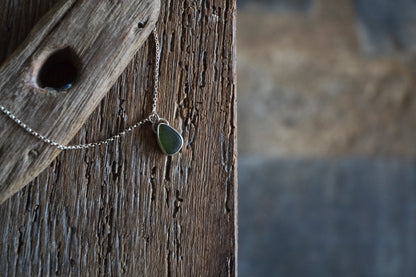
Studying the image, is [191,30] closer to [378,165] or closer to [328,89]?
[328,89]

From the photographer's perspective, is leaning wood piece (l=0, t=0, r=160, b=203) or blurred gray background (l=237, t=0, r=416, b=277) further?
blurred gray background (l=237, t=0, r=416, b=277)

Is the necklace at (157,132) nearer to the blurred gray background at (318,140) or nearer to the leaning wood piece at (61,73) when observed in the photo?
the leaning wood piece at (61,73)

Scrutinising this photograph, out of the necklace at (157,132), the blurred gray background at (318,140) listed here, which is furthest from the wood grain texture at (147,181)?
the blurred gray background at (318,140)

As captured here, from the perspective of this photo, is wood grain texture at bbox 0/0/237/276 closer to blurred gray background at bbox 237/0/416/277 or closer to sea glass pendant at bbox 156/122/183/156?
sea glass pendant at bbox 156/122/183/156

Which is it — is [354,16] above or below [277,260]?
above

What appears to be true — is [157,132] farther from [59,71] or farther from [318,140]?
[318,140]

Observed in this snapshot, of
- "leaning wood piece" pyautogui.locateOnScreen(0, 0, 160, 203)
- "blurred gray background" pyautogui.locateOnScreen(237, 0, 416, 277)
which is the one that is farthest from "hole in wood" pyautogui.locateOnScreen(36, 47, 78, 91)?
"blurred gray background" pyautogui.locateOnScreen(237, 0, 416, 277)

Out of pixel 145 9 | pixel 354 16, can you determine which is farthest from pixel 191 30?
pixel 354 16
